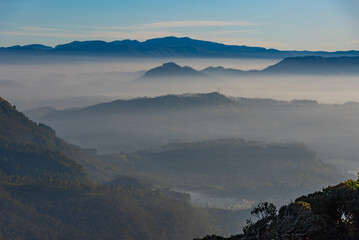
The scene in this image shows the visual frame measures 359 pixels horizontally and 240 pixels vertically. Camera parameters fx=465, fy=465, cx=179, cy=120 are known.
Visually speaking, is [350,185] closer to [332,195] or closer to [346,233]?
[332,195]

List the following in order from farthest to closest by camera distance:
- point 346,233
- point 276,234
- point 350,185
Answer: point 350,185 → point 346,233 → point 276,234

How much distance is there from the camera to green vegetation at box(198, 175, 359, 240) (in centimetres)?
3844

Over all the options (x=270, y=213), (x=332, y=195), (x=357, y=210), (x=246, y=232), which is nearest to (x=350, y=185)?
(x=332, y=195)

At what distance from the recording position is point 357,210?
136ft

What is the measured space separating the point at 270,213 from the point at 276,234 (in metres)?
6.37

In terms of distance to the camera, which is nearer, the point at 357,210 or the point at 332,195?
the point at 357,210

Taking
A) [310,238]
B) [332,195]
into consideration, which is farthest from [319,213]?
[310,238]

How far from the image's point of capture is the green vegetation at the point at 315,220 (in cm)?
3844

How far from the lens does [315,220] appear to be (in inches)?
1550

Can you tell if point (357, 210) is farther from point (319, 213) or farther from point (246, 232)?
point (246, 232)

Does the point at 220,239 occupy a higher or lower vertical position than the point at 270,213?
lower

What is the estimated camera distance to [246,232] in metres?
42.6

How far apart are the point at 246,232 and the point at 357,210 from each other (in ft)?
33.1

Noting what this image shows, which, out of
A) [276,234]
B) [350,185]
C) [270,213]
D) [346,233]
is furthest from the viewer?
[350,185]
